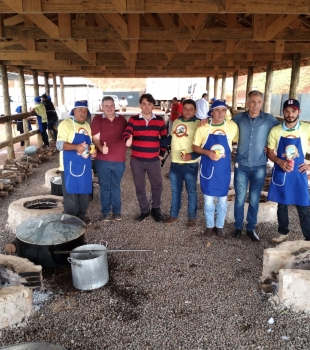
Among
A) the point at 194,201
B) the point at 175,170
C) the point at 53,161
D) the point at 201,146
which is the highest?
the point at 201,146

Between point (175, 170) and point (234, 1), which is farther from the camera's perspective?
point (175, 170)

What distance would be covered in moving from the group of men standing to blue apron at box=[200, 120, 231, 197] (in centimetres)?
1

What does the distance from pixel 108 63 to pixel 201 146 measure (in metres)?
7.81

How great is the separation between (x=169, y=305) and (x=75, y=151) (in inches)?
88.3

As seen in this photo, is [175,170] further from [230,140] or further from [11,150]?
[11,150]

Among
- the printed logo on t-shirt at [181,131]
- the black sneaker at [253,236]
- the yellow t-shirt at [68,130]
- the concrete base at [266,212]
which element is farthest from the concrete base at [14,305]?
the concrete base at [266,212]

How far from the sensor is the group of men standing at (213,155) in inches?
156

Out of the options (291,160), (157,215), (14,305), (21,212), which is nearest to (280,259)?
(291,160)

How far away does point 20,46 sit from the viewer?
7055 millimetres

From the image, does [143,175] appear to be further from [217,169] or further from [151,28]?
[151,28]

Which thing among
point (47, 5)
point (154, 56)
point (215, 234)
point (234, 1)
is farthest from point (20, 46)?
point (215, 234)

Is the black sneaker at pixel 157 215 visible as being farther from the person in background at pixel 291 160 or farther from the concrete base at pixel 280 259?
the concrete base at pixel 280 259

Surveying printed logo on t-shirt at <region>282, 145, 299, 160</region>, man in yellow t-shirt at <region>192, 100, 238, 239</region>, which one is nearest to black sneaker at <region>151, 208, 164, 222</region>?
man in yellow t-shirt at <region>192, 100, 238, 239</region>

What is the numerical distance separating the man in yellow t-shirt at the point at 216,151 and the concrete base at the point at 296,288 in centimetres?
146
